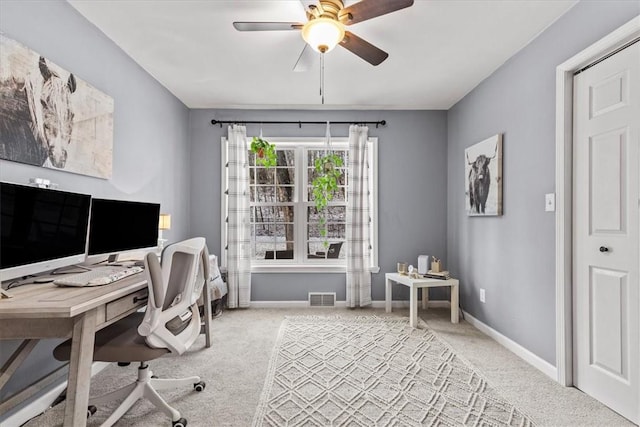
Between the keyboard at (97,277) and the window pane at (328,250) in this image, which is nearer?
the keyboard at (97,277)

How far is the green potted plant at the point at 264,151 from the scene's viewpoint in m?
4.05

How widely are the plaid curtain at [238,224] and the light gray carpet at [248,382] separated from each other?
1.92ft

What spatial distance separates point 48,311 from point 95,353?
1.59 ft

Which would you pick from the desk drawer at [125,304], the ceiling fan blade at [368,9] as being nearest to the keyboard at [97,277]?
the desk drawer at [125,304]

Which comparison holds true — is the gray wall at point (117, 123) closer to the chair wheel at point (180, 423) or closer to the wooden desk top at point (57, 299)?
the wooden desk top at point (57, 299)

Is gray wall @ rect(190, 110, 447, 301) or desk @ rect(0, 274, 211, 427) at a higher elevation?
gray wall @ rect(190, 110, 447, 301)

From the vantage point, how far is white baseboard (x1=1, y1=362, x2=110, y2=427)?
5.87 feet

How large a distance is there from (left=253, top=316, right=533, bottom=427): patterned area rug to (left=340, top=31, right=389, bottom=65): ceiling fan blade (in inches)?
87.4

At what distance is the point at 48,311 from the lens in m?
1.31

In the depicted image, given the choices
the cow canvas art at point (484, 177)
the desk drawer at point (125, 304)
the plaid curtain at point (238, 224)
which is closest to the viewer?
the desk drawer at point (125, 304)

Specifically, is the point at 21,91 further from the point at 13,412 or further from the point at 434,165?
the point at 434,165

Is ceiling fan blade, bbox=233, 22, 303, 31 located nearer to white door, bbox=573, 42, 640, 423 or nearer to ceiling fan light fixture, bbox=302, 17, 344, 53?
ceiling fan light fixture, bbox=302, 17, 344, 53

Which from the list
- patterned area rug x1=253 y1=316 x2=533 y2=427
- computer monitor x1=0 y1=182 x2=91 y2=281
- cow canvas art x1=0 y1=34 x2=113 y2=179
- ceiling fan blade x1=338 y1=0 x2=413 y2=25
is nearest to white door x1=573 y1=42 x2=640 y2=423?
patterned area rug x1=253 y1=316 x2=533 y2=427

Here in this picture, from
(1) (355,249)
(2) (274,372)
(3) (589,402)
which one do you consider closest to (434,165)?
(1) (355,249)
